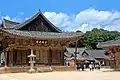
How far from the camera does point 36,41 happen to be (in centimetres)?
3634

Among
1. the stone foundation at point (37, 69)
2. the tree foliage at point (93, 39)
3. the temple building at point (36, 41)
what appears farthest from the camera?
the tree foliage at point (93, 39)

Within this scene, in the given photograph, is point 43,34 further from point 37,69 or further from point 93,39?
point 93,39

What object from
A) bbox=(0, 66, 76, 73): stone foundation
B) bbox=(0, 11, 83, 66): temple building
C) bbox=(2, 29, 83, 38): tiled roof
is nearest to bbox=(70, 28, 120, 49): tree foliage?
bbox=(0, 11, 83, 66): temple building

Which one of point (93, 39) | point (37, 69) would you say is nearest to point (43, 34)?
point (37, 69)

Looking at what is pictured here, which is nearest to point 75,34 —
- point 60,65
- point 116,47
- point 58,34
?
point 58,34

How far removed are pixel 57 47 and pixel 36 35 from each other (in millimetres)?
3317

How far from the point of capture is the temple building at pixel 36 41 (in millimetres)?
35188

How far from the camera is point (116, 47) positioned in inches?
1310

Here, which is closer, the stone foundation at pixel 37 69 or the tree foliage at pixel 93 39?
the stone foundation at pixel 37 69

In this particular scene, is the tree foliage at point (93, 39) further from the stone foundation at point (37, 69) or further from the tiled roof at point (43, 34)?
the stone foundation at point (37, 69)

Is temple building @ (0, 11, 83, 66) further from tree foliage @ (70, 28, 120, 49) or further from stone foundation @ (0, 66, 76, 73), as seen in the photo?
tree foliage @ (70, 28, 120, 49)

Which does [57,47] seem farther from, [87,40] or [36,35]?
[87,40]

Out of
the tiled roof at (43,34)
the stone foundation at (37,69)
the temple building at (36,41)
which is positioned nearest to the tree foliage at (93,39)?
the temple building at (36,41)

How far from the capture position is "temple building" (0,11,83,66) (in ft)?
115
